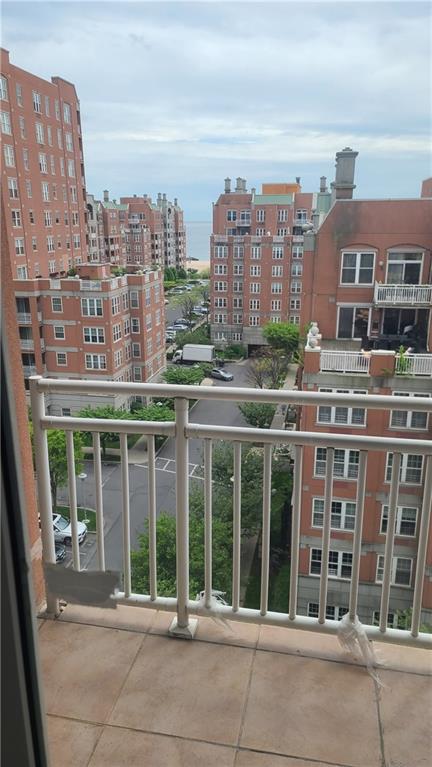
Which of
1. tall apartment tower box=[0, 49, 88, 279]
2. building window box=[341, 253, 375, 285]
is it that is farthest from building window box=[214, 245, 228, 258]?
tall apartment tower box=[0, 49, 88, 279]

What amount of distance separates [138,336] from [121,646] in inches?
143

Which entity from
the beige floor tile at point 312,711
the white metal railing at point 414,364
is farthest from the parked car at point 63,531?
the white metal railing at point 414,364

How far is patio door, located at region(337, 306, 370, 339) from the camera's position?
6.01 meters

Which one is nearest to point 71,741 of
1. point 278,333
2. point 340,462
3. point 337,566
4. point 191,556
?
point 340,462

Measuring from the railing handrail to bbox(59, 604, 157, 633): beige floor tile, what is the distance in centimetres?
72

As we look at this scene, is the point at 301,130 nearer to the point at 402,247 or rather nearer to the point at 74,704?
the point at 74,704

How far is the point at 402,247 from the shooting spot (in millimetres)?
6293

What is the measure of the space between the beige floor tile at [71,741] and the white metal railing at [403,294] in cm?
484

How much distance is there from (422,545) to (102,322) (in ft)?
12.4

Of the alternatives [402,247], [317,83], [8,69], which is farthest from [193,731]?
[402,247]

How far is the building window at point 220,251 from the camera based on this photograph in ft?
67.5

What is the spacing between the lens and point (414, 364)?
14.6 feet

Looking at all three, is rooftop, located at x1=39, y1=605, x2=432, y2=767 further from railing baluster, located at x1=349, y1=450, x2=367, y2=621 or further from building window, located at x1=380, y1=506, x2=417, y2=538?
building window, located at x1=380, y1=506, x2=417, y2=538

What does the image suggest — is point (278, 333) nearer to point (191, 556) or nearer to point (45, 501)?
point (191, 556)
